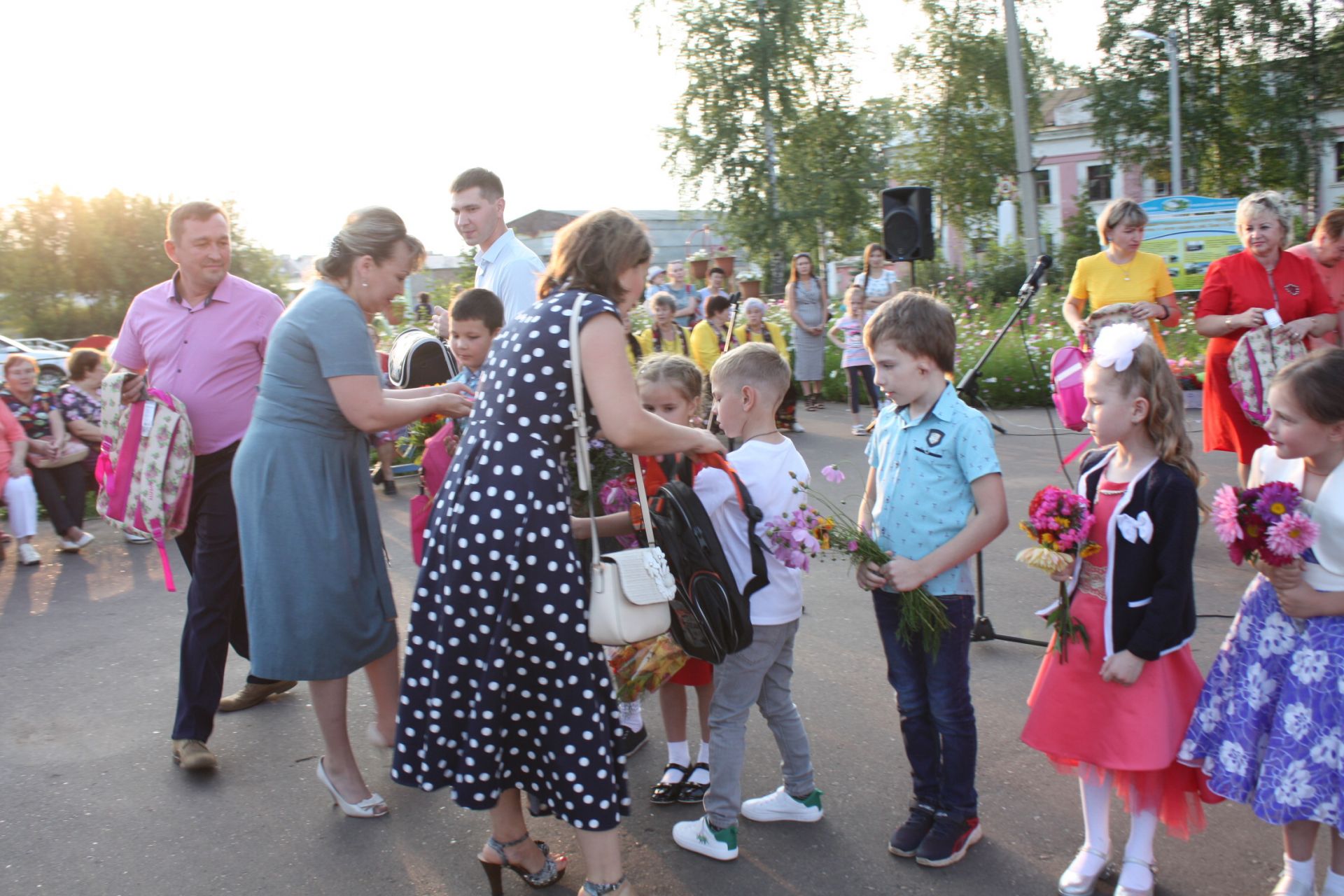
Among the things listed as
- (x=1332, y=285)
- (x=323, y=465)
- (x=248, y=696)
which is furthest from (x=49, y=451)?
(x=1332, y=285)

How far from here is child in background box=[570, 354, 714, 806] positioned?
136 inches

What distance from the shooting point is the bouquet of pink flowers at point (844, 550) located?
2.94 meters

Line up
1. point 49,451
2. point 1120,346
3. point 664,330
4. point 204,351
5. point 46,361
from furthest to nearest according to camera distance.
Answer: point 46,361 → point 664,330 → point 49,451 → point 204,351 → point 1120,346

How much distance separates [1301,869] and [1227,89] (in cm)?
3650

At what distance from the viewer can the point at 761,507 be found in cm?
309

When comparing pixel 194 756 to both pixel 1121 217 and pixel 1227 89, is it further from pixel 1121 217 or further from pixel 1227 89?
pixel 1227 89

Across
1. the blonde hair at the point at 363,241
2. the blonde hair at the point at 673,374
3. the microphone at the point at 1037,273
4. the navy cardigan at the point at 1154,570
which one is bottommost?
the navy cardigan at the point at 1154,570

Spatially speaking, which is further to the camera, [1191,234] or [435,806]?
[1191,234]

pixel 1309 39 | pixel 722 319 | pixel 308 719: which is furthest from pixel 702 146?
pixel 308 719

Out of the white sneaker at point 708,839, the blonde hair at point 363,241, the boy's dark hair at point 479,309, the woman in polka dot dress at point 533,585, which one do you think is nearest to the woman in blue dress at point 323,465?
the blonde hair at point 363,241

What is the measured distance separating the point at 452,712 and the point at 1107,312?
4428mm

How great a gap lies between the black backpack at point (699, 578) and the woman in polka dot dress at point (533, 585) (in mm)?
191

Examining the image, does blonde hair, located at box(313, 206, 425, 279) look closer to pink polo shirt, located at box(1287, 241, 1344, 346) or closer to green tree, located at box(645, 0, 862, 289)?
pink polo shirt, located at box(1287, 241, 1344, 346)

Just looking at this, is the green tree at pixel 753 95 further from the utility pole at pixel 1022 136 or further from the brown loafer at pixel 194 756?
the brown loafer at pixel 194 756
